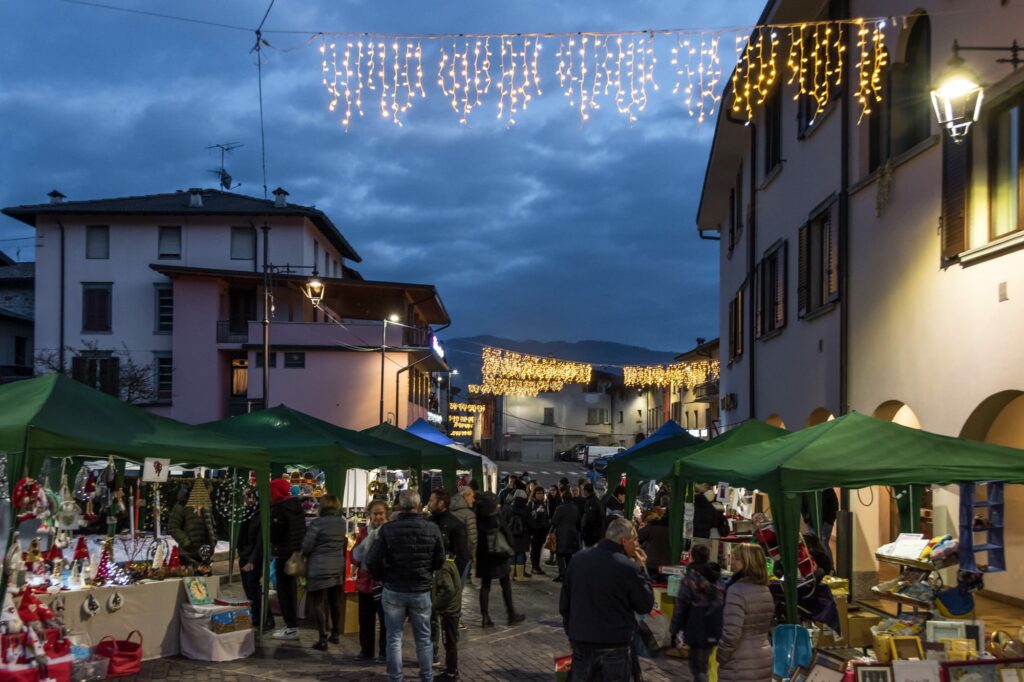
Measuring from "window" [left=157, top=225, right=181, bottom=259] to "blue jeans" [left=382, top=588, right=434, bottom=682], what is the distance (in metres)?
41.1

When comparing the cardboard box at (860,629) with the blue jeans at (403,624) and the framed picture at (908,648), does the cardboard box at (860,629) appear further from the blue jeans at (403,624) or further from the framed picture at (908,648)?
the blue jeans at (403,624)

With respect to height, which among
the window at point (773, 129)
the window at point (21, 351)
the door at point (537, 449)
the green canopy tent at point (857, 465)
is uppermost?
the window at point (773, 129)

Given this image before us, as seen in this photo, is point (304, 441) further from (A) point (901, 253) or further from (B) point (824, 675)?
(B) point (824, 675)

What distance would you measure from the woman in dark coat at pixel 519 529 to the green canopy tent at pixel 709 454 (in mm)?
4227

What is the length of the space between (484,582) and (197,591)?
3.63 metres

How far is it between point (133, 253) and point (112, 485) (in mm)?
31399

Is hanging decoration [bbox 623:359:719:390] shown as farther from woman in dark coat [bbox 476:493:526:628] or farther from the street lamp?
the street lamp

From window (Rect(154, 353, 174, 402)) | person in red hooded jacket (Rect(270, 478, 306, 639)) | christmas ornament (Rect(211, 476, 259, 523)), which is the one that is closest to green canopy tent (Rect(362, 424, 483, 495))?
christmas ornament (Rect(211, 476, 259, 523))

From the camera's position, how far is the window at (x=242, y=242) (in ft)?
156

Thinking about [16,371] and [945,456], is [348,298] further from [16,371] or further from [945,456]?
[945,456]

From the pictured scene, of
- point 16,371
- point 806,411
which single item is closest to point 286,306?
point 16,371

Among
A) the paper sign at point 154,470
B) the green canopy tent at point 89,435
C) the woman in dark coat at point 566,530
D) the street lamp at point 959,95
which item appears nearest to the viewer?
the green canopy tent at point 89,435

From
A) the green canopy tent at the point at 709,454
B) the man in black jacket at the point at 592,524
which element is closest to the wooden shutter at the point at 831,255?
the green canopy tent at the point at 709,454

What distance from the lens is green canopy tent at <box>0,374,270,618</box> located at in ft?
29.9
